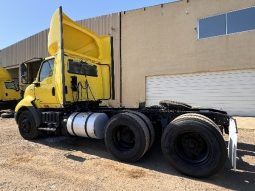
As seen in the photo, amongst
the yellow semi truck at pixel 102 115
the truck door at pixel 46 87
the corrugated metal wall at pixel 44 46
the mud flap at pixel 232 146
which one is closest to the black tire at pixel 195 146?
the yellow semi truck at pixel 102 115

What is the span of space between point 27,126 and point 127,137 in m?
3.72

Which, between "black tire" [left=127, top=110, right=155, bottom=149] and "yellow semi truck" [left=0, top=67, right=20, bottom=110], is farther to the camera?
"yellow semi truck" [left=0, top=67, right=20, bottom=110]

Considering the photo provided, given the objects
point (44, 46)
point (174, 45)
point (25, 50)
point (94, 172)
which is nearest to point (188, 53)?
point (174, 45)

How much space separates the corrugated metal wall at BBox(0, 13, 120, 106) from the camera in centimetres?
1953

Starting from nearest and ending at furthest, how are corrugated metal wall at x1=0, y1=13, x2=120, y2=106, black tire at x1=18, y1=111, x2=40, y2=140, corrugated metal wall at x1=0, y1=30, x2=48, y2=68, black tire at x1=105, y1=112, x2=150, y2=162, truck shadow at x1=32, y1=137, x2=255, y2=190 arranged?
truck shadow at x1=32, y1=137, x2=255, y2=190 < black tire at x1=105, y1=112, x2=150, y2=162 < black tire at x1=18, y1=111, x2=40, y2=140 < corrugated metal wall at x1=0, y1=13, x2=120, y2=106 < corrugated metal wall at x1=0, y1=30, x2=48, y2=68

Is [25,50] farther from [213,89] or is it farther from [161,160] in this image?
[161,160]

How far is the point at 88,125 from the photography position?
681 cm

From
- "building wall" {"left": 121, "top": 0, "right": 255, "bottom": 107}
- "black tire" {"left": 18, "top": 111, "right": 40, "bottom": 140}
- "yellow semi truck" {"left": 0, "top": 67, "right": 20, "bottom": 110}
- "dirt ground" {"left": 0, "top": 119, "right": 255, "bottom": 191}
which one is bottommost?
"dirt ground" {"left": 0, "top": 119, "right": 255, "bottom": 191}

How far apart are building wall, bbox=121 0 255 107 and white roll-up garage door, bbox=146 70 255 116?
0.40 meters

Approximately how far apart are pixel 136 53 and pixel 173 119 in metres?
13.3

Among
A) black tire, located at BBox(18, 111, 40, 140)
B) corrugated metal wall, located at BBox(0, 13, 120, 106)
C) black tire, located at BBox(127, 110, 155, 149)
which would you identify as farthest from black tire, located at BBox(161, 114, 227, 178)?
corrugated metal wall, located at BBox(0, 13, 120, 106)

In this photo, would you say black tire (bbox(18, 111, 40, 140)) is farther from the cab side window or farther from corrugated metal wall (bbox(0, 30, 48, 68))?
corrugated metal wall (bbox(0, 30, 48, 68))

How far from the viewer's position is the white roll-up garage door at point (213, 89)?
15.0m

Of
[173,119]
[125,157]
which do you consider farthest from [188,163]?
[125,157]
